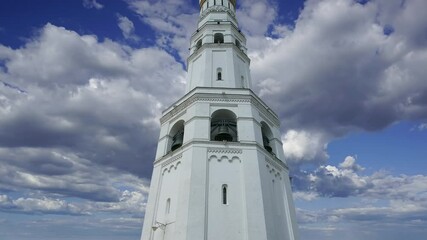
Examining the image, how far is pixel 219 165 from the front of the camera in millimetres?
19750

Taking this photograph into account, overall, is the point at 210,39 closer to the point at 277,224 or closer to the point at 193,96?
the point at 193,96

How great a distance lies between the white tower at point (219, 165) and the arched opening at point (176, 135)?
79 mm

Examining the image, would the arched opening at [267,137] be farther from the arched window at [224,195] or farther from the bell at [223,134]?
the arched window at [224,195]

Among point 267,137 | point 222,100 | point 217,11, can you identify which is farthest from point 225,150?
point 217,11

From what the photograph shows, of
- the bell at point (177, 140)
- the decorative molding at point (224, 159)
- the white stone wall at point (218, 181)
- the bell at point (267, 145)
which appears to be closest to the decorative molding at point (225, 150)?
the white stone wall at point (218, 181)

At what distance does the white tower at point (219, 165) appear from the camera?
17672 mm

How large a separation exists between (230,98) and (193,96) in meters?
2.69

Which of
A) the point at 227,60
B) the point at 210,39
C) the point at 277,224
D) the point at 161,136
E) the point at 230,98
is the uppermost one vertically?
the point at 210,39

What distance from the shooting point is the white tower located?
58.0 ft

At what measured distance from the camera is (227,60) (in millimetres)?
25641

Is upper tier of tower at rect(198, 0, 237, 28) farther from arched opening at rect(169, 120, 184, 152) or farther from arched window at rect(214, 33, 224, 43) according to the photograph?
arched opening at rect(169, 120, 184, 152)

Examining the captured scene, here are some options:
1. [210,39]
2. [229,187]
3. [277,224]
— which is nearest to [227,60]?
[210,39]

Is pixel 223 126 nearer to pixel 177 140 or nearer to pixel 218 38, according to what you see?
pixel 177 140

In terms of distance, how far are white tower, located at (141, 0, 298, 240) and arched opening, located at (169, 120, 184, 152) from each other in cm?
8
